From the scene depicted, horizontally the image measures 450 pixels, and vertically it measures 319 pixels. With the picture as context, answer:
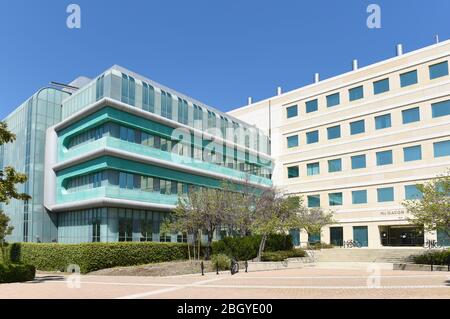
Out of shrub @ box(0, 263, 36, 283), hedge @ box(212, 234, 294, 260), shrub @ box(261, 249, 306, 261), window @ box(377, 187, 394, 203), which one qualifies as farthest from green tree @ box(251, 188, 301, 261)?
shrub @ box(0, 263, 36, 283)

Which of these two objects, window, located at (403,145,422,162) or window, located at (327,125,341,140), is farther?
window, located at (327,125,341,140)

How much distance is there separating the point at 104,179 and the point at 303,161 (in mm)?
26302

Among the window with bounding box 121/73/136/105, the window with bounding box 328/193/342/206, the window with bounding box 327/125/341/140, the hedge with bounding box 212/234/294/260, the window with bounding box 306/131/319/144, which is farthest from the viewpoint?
the window with bounding box 306/131/319/144

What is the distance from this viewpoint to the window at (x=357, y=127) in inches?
1964

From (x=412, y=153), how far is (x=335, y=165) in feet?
29.5

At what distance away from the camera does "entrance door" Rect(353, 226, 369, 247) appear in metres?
48.0

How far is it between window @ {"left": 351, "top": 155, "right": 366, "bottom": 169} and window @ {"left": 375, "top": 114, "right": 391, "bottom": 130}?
356 cm

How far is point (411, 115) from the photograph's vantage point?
45812 mm

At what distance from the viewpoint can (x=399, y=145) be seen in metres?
46.2

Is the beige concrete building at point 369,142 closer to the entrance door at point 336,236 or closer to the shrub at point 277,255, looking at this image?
the entrance door at point 336,236

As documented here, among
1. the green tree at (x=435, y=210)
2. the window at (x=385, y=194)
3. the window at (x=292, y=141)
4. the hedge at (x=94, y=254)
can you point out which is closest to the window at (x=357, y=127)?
the window at (x=385, y=194)

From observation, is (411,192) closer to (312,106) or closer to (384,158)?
(384,158)

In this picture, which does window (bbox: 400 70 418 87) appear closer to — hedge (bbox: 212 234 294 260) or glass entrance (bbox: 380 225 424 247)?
glass entrance (bbox: 380 225 424 247)
